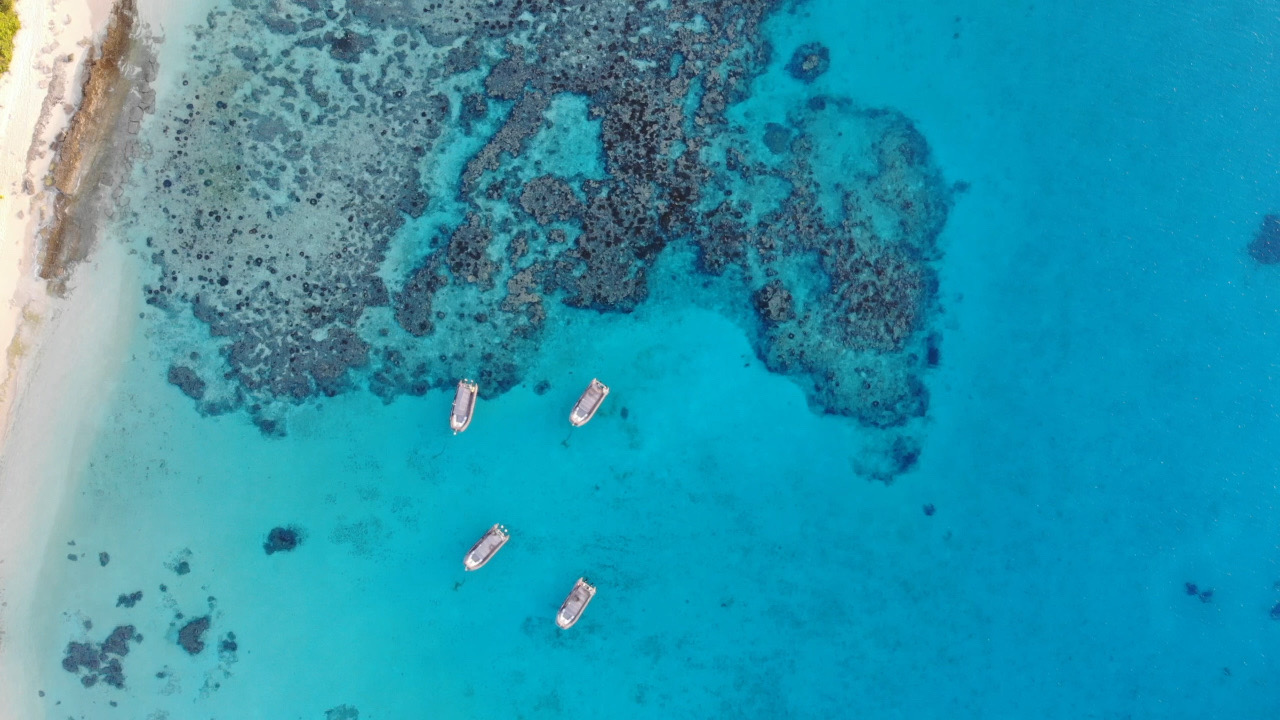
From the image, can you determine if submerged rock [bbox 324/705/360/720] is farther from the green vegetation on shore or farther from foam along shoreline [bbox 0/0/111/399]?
the green vegetation on shore

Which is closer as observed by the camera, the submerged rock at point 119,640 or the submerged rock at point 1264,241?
the submerged rock at point 119,640

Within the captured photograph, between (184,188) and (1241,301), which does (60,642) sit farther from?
(1241,301)

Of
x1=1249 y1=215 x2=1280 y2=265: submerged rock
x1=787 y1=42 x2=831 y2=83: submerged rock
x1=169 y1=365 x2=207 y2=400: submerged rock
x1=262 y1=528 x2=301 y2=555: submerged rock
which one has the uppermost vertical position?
x1=1249 y1=215 x2=1280 y2=265: submerged rock

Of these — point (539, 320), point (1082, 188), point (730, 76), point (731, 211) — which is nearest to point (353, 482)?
point (539, 320)

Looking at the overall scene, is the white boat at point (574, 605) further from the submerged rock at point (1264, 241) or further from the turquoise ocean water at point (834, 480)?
the submerged rock at point (1264, 241)

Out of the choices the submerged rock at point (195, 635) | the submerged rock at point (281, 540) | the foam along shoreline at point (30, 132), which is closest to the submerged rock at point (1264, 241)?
the submerged rock at point (281, 540)

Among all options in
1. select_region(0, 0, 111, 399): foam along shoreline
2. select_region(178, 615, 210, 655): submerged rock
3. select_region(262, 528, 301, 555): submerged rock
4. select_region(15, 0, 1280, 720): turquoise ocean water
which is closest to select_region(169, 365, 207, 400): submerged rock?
select_region(15, 0, 1280, 720): turquoise ocean water
